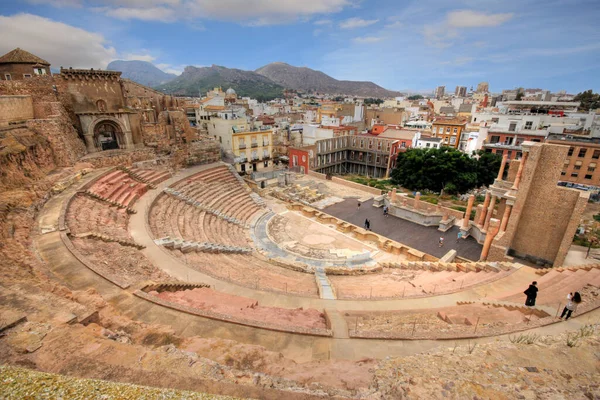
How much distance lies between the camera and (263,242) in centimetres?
1997

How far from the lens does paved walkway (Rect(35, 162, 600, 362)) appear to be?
6750 mm

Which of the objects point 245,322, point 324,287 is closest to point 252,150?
point 324,287

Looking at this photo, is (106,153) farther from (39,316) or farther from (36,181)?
(39,316)

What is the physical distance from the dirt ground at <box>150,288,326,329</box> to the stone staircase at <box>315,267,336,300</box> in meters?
2.16

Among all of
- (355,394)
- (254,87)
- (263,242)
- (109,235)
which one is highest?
(254,87)

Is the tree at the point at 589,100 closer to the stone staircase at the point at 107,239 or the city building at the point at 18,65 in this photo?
the stone staircase at the point at 107,239

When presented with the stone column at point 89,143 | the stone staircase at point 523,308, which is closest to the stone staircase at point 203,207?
the stone column at point 89,143

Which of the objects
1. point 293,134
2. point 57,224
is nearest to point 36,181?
point 57,224

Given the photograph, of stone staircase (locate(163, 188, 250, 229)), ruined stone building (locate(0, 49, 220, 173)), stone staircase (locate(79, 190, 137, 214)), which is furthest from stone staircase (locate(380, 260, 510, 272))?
ruined stone building (locate(0, 49, 220, 173))

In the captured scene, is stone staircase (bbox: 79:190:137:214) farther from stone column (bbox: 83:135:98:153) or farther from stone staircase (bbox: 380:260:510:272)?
stone staircase (bbox: 380:260:510:272)

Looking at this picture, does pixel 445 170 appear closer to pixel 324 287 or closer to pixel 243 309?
pixel 324 287

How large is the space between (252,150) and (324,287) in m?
25.8

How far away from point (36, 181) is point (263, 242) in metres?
13.4

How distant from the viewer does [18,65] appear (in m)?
24.6
